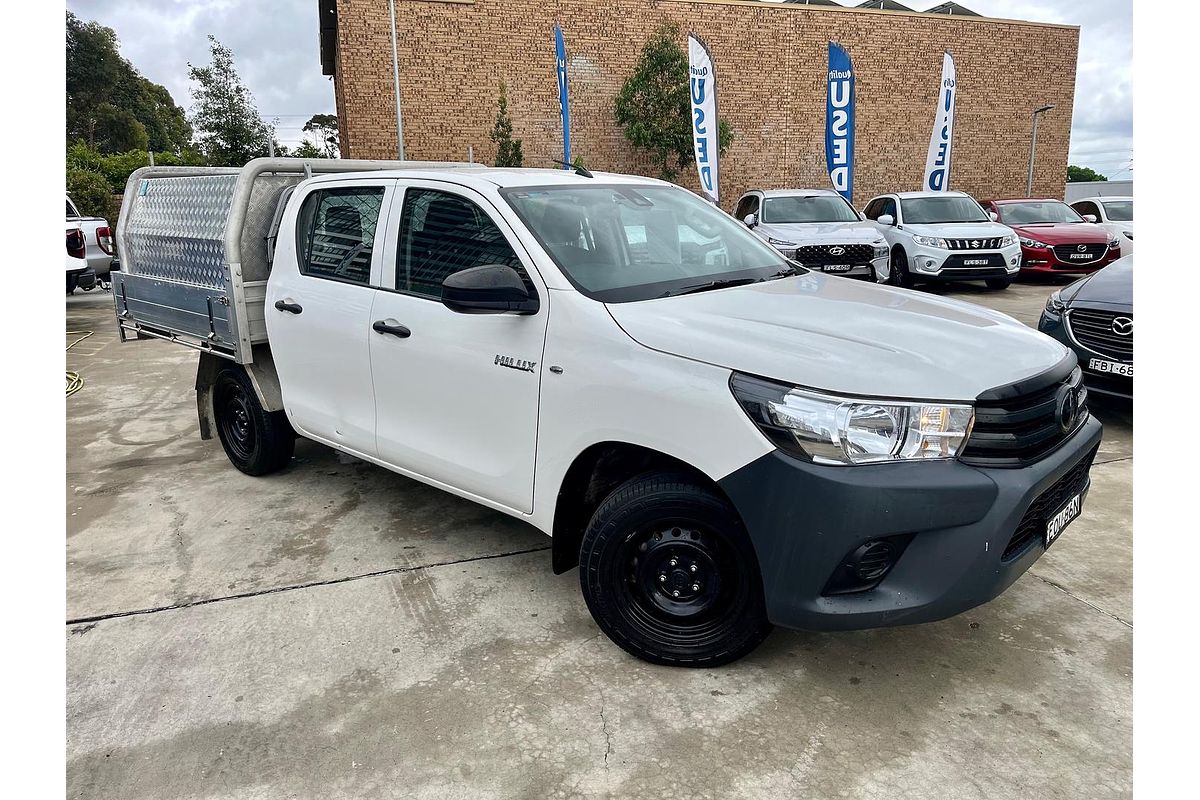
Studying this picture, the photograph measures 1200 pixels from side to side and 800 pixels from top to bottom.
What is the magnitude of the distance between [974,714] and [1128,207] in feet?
55.7

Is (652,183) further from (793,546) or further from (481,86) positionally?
(481,86)

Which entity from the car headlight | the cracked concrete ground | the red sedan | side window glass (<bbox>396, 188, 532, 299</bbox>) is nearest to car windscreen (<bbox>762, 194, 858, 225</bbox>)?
the red sedan

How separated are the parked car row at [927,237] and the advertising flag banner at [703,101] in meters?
2.91

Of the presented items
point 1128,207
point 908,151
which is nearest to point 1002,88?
point 908,151

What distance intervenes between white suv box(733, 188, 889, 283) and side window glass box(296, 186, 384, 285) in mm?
7689

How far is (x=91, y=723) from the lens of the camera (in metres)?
2.75

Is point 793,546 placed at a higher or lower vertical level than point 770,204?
lower

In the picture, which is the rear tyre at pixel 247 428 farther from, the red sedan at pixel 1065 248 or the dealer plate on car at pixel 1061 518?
the red sedan at pixel 1065 248

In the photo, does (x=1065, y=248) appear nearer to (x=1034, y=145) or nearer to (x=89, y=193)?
(x=1034, y=145)

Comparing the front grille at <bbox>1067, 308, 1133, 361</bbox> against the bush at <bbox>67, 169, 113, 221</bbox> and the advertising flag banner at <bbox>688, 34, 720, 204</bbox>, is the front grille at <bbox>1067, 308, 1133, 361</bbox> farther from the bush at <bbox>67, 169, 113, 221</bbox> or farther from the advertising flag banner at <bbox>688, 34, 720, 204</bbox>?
the bush at <bbox>67, 169, 113, 221</bbox>

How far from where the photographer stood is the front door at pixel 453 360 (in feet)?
10.5

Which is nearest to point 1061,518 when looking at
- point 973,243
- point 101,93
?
point 973,243

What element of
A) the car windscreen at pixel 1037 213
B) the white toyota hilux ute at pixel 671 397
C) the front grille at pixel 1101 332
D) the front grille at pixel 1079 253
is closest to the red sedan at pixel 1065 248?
the front grille at pixel 1079 253

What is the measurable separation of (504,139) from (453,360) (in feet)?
60.8
